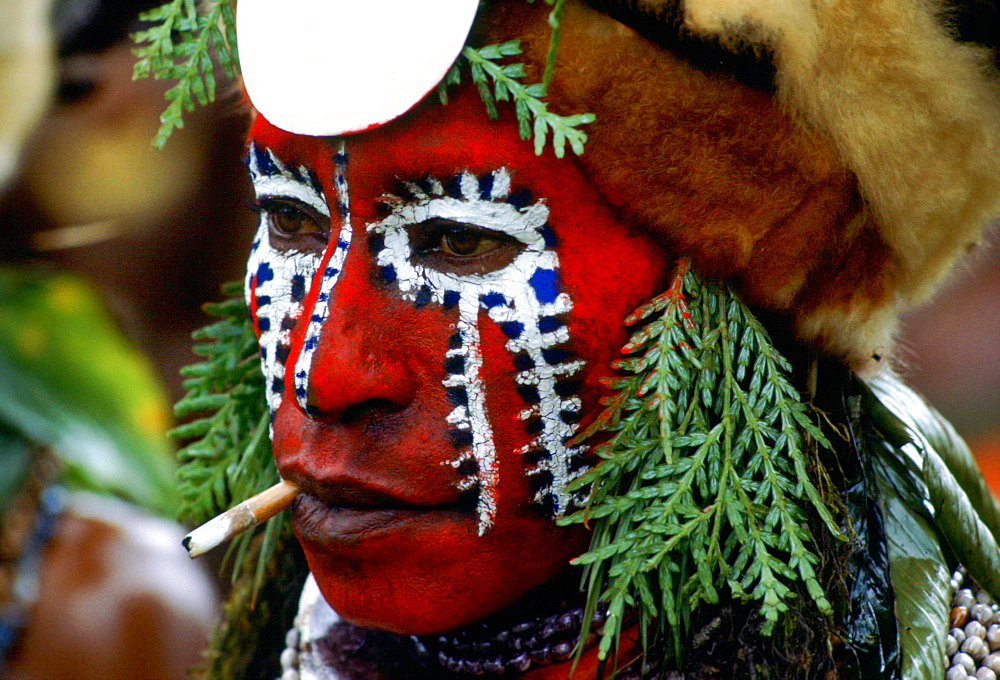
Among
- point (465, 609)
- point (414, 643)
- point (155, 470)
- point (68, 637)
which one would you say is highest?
point (465, 609)

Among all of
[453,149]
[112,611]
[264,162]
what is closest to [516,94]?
[453,149]

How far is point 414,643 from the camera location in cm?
172

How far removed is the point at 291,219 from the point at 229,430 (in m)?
0.52

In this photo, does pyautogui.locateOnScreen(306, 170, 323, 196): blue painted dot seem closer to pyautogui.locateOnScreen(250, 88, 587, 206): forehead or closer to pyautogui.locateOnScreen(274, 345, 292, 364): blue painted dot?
pyautogui.locateOnScreen(250, 88, 587, 206): forehead

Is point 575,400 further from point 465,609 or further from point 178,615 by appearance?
point 178,615

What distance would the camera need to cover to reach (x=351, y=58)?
140 cm

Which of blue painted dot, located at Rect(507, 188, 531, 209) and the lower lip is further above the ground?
blue painted dot, located at Rect(507, 188, 531, 209)

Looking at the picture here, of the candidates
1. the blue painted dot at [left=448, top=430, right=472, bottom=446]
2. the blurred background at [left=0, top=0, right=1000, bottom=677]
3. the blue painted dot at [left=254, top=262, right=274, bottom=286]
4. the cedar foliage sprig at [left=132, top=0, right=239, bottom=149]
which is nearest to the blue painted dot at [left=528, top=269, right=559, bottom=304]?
the blue painted dot at [left=448, top=430, right=472, bottom=446]

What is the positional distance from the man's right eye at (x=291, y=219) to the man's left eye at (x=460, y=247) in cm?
19

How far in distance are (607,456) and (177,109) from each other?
836 mm

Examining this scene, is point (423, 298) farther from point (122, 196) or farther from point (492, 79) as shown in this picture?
point (122, 196)

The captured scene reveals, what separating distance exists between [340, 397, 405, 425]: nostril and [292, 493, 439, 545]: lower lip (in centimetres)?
14

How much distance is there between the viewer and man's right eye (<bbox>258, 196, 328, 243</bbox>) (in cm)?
158

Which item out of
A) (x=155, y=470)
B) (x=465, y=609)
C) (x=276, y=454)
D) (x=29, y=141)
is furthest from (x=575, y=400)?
(x=29, y=141)
